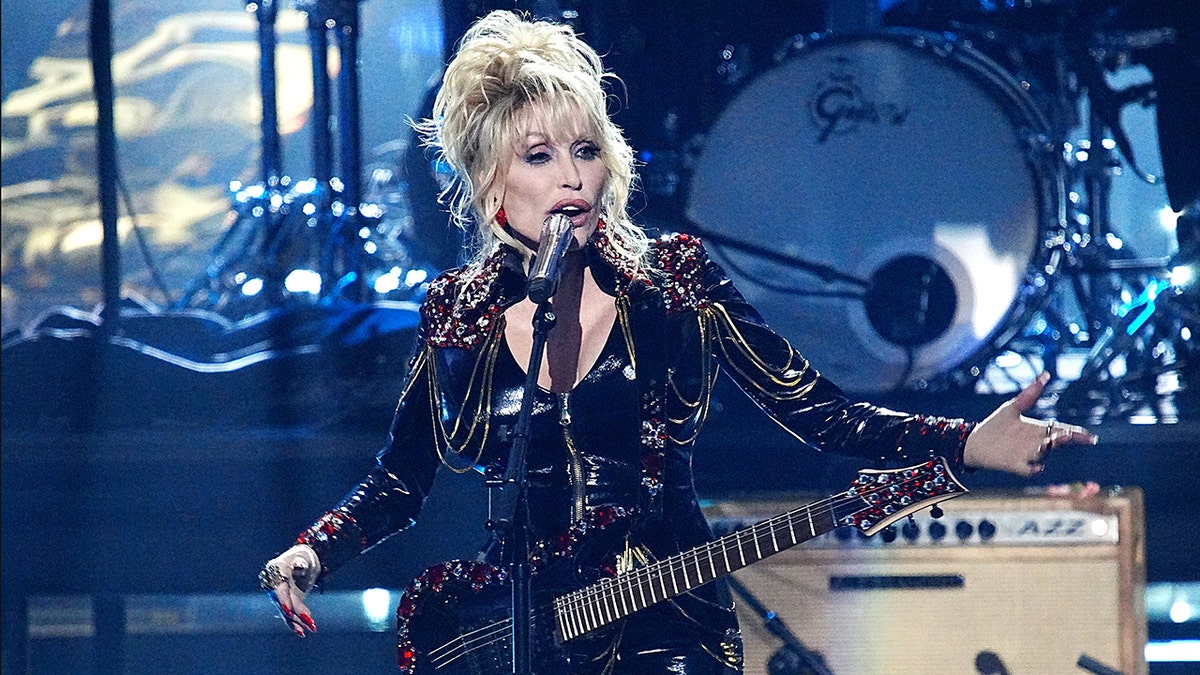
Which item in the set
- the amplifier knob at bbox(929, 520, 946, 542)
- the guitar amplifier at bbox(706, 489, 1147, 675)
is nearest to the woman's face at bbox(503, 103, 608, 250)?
the guitar amplifier at bbox(706, 489, 1147, 675)

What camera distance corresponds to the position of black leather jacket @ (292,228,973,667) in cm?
219

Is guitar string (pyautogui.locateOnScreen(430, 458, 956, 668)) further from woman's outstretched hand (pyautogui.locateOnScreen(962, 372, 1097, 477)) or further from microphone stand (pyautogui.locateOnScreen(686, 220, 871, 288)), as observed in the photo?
microphone stand (pyautogui.locateOnScreen(686, 220, 871, 288))

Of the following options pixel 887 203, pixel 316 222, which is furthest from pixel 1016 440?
pixel 316 222

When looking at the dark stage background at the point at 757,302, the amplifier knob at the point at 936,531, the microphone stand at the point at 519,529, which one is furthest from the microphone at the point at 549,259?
the dark stage background at the point at 757,302

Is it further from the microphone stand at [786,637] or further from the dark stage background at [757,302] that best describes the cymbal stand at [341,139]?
Result: the microphone stand at [786,637]

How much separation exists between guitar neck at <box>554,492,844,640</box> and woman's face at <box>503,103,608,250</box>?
550 millimetres

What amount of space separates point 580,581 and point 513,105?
803mm

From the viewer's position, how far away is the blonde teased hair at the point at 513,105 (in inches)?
91.1

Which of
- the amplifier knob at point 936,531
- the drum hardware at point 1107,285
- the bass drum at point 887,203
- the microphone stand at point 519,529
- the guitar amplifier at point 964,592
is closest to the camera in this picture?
the microphone stand at point 519,529

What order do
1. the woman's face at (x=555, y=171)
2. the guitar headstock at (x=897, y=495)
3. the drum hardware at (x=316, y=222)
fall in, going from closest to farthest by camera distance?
the guitar headstock at (x=897, y=495), the woman's face at (x=555, y=171), the drum hardware at (x=316, y=222)

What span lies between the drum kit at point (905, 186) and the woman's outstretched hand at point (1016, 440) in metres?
2.10

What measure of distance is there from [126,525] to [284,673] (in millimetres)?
650

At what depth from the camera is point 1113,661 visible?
292 cm

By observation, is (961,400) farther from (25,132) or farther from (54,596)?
(25,132)
